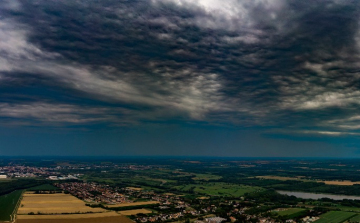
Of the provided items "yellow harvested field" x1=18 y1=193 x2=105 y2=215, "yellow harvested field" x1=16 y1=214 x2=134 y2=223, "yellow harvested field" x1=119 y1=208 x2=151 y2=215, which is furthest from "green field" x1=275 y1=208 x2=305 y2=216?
"yellow harvested field" x1=18 y1=193 x2=105 y2=215

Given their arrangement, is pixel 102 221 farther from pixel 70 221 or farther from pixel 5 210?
pixel 5 210

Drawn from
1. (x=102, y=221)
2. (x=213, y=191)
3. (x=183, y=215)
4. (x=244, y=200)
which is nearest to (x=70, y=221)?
(x=102, y=221)

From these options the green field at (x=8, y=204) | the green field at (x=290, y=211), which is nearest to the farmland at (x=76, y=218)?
the green field at (x=8, y=204)

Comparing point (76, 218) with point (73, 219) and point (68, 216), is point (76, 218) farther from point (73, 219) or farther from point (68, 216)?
point (68, 216)

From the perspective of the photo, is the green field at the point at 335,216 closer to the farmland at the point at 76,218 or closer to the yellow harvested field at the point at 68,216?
the farmland at the point at 76,218

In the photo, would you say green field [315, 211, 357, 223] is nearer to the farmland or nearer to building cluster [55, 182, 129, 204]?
the farmland

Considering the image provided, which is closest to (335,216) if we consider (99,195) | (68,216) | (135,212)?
(135,212)
